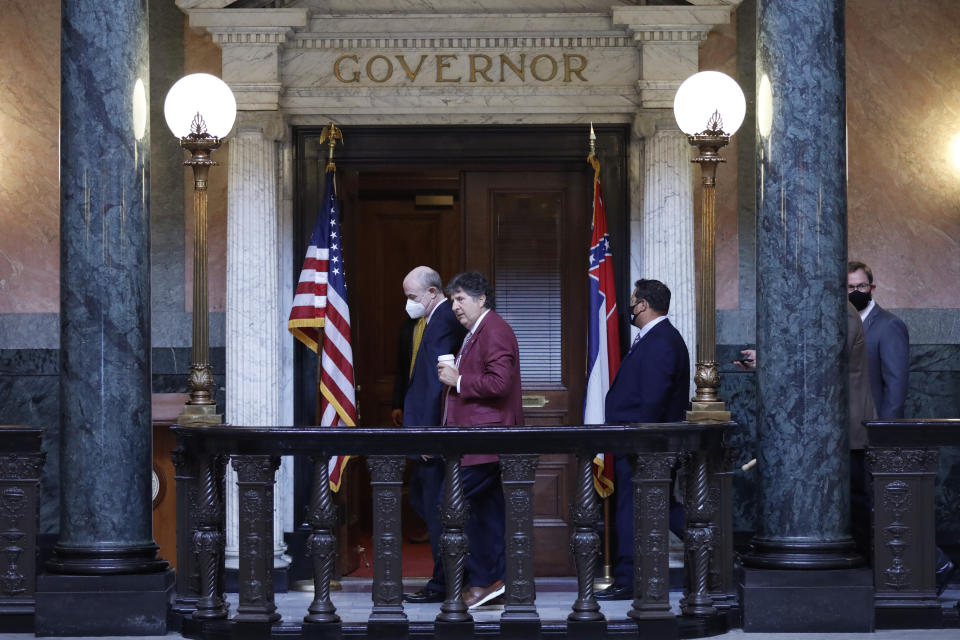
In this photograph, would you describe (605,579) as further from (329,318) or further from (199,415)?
(199,415)

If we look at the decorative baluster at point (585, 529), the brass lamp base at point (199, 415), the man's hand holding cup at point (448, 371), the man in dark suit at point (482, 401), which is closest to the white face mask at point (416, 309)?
the man in dark suit at point (482, 401)

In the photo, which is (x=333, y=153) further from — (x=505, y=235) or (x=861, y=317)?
(x=861, y=317)

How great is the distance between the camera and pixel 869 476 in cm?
800

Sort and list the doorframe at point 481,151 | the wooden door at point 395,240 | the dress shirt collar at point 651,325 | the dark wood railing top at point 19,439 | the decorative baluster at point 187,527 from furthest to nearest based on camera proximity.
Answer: the wooden door at point 395,240, the doorframe at point 481,151, the dress shirt collar at point 651,325, the dark wood railing top at point 19,439, the decorative baluster at point 187,527

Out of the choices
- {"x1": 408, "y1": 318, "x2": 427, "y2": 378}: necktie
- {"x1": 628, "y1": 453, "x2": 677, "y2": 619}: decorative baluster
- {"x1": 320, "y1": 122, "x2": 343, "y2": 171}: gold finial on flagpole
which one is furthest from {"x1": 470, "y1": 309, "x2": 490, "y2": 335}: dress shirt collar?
{"x1": 320, "y1": 122, "x2": 343, "y2": 171}: gold finial on flagpole

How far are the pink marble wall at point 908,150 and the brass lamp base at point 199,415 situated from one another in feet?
15.2

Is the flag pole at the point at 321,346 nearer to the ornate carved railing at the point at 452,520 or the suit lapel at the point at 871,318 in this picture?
the ornate carved railing at the point at 452,520

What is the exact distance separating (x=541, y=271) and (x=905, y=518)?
3.45 meters

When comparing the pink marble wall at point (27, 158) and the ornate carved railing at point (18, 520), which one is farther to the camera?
the pink marble wall at point (27, 158)

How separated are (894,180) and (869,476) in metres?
3.02

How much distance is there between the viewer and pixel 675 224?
9.99 meters

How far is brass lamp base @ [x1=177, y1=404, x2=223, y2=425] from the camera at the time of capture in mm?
7859

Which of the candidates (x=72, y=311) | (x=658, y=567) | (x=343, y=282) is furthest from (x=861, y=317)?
(x=72, y=311)

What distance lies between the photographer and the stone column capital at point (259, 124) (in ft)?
32.7
